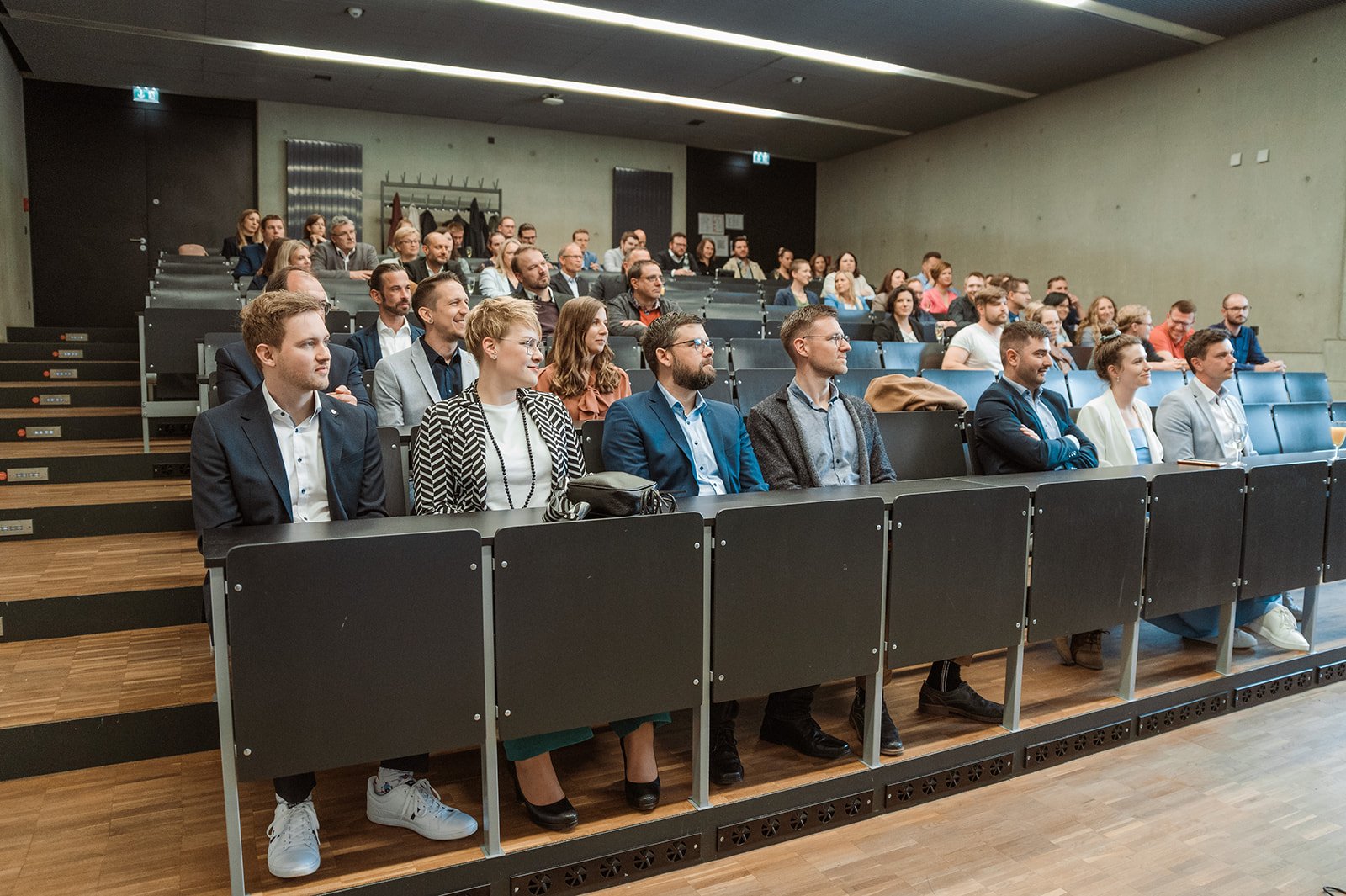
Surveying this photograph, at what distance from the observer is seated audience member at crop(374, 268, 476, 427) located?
2885mm

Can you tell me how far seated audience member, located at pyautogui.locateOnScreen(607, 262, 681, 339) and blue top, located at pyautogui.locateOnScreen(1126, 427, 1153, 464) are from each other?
2110 millimetres

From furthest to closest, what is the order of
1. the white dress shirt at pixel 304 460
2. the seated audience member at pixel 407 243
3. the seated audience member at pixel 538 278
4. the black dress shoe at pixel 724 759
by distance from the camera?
the seated audience member at pixel 407 243 < the seated audience member at pixel 538 278 < the black dress shoe at pixel 724 759 < the white dress shirt at pixel 304 460

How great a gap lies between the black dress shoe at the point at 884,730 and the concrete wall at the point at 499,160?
9135mm

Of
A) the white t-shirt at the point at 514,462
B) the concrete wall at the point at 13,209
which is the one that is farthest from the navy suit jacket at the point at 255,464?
the concrete wall at the point at 13,209

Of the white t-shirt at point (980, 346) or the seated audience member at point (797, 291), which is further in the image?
the seated audience member at point (797, 291)

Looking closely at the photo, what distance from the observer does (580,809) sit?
1.90m

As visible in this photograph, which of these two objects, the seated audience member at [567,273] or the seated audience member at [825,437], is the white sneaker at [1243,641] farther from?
the seated audience member at [567,273]

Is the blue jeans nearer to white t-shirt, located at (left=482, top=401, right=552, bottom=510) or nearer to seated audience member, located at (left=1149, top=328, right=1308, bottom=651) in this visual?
seated audience member, located at (left=1149, top=328, right=1308, bottom=651)

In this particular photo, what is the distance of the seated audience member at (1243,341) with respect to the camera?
5.74 metres

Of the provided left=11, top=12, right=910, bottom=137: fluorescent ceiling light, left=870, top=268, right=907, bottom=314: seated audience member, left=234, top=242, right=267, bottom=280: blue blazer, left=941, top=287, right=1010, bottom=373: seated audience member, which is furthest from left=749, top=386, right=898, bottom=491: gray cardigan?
left=11, top=12, right=910, bottom=137: fluorescent ceiling light

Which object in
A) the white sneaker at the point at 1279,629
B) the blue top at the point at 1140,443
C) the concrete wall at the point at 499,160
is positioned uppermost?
the concrete wall at the point at 499,160

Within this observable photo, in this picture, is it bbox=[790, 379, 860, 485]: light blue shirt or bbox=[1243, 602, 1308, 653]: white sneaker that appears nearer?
bbox=[790, 379, 860, 485]: light blue shirt

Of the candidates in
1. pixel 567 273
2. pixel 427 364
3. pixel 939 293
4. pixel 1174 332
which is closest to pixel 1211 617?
pixel 427 364

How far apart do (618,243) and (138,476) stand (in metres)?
8.22
